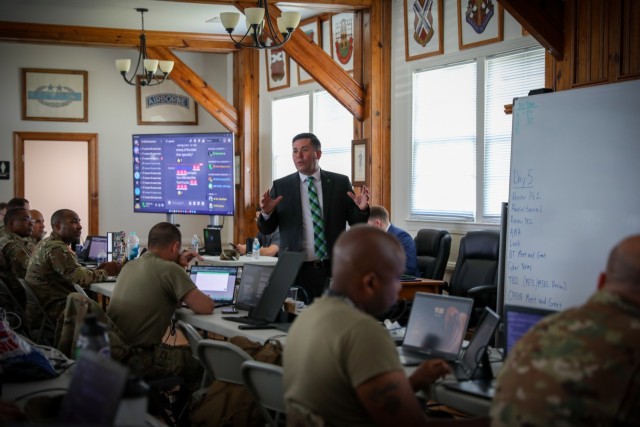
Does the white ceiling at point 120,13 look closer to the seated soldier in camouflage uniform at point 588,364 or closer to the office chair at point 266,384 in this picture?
the office chair at point 266,384

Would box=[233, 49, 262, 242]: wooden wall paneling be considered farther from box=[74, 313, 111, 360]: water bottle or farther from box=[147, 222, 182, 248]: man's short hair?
box=[74, 313, 111, 360]: water bottle

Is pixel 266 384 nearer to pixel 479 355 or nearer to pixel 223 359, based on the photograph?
pixel 223 359

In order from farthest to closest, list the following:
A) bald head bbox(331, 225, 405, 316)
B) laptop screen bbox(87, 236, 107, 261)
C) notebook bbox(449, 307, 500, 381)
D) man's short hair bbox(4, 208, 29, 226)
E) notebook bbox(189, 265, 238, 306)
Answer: laptop screen bbox(87, 236, 107, 261)
man's short hair bbox(4, 208, 29, 226)
notebook bbox(189, 265, 238, 306)
notebook bbox(449, 307, 500, 381)
bald head bbox(331, 225, 405, 316)

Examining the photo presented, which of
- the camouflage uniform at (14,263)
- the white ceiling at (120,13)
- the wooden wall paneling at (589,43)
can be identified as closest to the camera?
the wooden wall paneling at (589,43)

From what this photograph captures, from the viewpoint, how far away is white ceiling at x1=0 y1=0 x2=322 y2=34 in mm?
9492

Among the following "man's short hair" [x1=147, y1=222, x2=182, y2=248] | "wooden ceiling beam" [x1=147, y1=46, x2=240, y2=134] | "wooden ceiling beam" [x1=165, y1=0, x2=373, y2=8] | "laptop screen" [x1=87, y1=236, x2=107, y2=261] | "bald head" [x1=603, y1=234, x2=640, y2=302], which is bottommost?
"laptop screen" [x1=87, y1=236, x2=107, y2=261]

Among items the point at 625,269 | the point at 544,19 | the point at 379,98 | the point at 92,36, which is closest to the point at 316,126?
the point at 379,98

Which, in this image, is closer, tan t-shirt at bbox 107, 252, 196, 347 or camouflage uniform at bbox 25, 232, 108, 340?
tan t-shirt at bbox 107, 252, 196, 347

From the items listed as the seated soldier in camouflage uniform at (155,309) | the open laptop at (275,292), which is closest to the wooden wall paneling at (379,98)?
the open laptop at (275,292)

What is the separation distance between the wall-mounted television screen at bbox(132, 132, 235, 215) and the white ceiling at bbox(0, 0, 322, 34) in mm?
1412

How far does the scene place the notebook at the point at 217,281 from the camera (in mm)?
5316

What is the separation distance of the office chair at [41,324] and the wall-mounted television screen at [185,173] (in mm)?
3956

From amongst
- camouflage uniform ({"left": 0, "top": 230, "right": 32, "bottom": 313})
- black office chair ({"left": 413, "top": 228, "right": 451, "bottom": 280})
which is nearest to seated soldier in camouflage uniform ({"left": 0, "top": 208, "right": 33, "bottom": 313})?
camouflage uniform ({"left": 0, "top": 230, "right": 32, "bottom": 313})

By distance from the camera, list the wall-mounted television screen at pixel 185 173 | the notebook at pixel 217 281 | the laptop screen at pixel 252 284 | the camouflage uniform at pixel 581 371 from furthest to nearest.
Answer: the wall-mounted television screen at pixel 185 173 < the notebook at pixel 217 281 < the laptop screen at pixel 252 284 < the camouflage uniform at pixel 581 371
